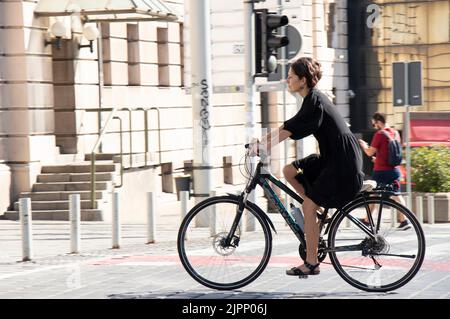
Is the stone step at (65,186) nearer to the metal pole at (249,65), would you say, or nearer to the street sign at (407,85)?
the metal pole at (249,65)

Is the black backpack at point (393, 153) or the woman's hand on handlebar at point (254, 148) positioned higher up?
the woman's hand on handlebar at point (254, 148)

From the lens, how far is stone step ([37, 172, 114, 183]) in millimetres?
21562

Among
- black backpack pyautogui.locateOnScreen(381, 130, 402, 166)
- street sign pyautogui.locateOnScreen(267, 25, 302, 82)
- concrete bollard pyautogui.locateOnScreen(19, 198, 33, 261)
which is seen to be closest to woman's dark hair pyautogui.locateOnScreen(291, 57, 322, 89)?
concrete bollard pyautogui.locateOnScreen(19, 198, 33, 261)

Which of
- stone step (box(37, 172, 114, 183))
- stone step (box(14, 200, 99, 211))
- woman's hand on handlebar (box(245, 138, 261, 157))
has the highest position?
woman's hand on handlebar (box(245, 138, 261, 157))

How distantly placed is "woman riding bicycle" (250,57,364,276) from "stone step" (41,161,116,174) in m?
13.1

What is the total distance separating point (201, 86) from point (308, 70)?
789 centimetres

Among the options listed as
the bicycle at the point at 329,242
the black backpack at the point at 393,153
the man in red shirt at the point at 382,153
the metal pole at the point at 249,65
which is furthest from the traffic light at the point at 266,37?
the bicycle at the point at 329,242

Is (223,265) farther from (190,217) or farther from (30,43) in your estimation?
(30,43)

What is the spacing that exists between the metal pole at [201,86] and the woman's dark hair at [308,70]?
780 cm

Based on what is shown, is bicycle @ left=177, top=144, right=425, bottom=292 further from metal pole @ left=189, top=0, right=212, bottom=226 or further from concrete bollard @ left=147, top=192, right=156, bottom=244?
metal pole @ left=189, top=0, right=212, bottom=226

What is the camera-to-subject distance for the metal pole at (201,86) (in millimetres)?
16922

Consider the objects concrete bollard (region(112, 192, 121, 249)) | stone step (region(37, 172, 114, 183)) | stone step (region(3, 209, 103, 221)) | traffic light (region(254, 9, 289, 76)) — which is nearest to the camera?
concrete bollard (region(112, 192, 121, 249))

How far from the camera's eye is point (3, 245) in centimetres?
1538

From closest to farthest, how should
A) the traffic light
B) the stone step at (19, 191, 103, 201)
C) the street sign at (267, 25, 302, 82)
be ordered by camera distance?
the traffic light → the street sign at (267, 25, 302, 82) → the stone step at (19, 191, 103, 201)
